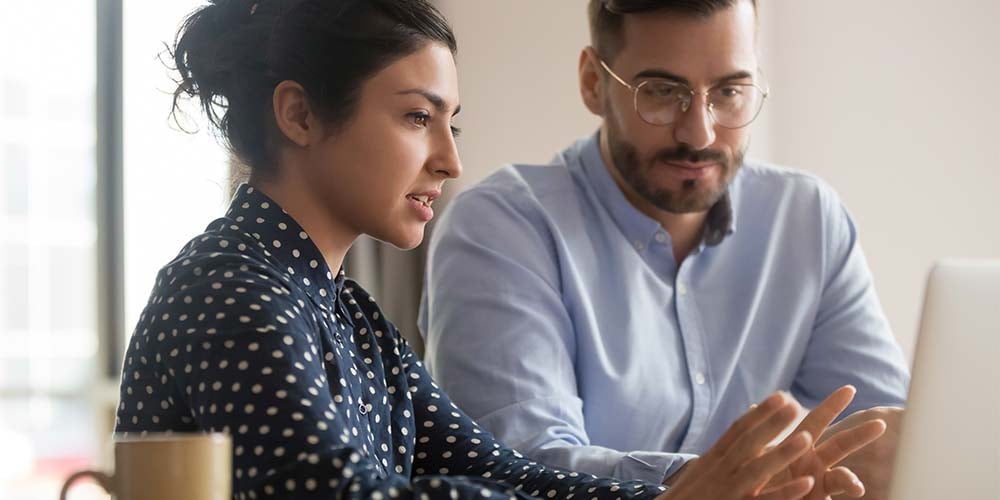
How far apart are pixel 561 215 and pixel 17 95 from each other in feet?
8.73

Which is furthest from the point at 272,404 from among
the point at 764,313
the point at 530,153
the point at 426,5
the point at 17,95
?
the point at 17,95

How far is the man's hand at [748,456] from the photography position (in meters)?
1.00

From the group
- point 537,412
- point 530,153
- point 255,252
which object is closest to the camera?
point 255,252

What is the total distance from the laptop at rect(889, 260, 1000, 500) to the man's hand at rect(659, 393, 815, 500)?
117mm

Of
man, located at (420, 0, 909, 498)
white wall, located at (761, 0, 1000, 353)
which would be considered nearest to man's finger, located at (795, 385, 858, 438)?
man, located at (420, 0, 909, 498)

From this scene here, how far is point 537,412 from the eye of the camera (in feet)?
5.40

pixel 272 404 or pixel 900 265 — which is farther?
pixel 900 265

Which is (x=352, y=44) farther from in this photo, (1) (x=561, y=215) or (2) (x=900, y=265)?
(2) (x=900, y=265)

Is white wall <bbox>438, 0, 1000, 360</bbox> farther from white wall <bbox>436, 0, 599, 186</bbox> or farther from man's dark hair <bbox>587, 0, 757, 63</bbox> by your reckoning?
man's dark hair <bbox>587, 0, 757, 63</bbox>

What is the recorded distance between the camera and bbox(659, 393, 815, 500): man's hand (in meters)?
1.00

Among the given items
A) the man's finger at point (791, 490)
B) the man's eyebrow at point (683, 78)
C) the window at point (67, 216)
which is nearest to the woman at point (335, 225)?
the man's finger at point (791, 490)

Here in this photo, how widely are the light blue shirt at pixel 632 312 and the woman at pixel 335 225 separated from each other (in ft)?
1.09

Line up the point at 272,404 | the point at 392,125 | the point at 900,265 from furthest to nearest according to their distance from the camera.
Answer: the point at 900,265 → the point at 392,125 → the point at 272,404

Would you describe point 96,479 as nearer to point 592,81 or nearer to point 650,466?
point 650,466
